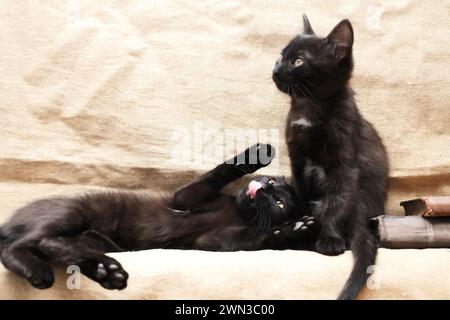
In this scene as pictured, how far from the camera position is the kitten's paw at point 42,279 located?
172cm

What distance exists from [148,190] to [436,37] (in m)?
1.35

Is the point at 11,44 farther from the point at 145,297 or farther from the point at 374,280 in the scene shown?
the point at 374,280

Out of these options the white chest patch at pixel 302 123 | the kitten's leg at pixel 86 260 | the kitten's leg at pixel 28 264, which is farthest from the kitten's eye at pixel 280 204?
the kitten's leg at pixel 28 264

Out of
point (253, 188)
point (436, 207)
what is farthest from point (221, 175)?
point (436, 207)

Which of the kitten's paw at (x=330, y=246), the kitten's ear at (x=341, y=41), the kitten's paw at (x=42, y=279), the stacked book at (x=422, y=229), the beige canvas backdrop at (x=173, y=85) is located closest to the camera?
the kitten's paw at (x=42, y=279)

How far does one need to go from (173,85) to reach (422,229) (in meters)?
1.12

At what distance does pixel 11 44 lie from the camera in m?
2.48

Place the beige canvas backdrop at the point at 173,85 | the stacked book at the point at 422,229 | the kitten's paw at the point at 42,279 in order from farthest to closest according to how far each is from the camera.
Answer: the beige canvas backdrop at the point at 173,85 → the stacked book at the point at 422,229 → the kitten's paw at the point at 42,279

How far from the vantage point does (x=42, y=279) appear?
173cm

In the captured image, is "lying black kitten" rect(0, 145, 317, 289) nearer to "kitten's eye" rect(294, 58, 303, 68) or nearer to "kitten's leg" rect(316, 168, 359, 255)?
"kitten's leg" rect(316, 168, 359, 255)

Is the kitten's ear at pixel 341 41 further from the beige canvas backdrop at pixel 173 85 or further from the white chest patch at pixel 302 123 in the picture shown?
the beige canvas backdrop at pixel 173 85

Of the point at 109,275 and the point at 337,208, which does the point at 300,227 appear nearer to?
the point at 337,208

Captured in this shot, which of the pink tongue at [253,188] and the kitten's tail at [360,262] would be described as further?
the pink tongue at [253,188]
